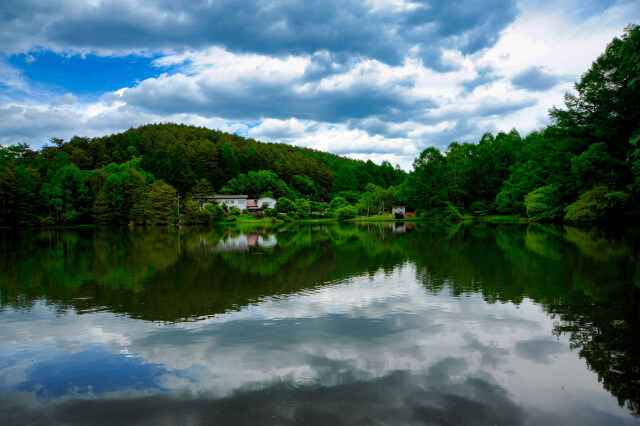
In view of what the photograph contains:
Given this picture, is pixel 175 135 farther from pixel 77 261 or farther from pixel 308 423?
pixel 308 423

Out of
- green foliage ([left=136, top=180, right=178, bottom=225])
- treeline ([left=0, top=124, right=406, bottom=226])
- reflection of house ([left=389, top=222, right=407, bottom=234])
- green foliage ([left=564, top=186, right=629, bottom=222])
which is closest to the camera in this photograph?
green foliage ([left=564, top=186, right=629, bottom=222])

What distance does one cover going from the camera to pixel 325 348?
672 cm

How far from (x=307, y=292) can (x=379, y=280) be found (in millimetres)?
2833

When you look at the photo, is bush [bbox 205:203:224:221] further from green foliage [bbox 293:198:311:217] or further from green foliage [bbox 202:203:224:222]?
green foliage [bbox 293:198:311:217]

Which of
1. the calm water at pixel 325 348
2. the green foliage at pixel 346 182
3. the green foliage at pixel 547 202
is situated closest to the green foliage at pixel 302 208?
the green foliage at pixel 346 182

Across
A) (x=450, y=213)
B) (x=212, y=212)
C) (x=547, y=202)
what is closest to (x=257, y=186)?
(x=212, y=212)

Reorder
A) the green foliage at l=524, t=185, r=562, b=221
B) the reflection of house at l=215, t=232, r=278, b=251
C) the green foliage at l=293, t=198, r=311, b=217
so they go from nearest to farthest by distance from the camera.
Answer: the reflection of house at l=215, t=232, r=278, b=251
the green foliage at l=524, t=185, r=562, b=221
the green foliage at l=293, t=198, r=311, b=217

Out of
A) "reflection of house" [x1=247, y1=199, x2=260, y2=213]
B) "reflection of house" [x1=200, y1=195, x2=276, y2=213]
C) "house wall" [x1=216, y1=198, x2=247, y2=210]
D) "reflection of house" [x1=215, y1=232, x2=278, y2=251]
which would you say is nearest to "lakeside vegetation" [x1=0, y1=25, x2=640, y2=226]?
"reflection of house" [x1=200, y1=195, x2=276, y2=213]

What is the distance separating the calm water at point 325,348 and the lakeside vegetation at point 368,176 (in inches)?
157

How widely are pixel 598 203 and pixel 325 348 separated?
1435 inches

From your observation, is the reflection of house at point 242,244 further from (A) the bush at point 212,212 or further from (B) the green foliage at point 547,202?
(A) the bush at point 212,212

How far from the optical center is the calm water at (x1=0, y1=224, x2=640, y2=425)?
4.80 metres

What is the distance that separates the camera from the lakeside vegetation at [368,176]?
34.4 m

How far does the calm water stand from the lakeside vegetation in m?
3.99
